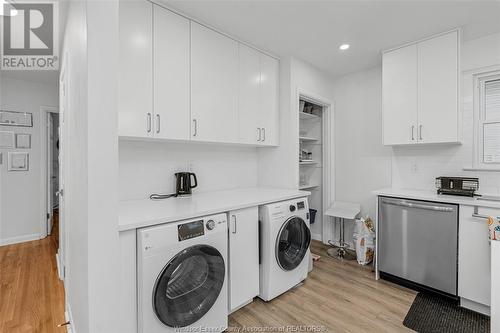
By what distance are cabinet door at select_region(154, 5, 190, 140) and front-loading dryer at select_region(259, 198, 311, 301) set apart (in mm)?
1028

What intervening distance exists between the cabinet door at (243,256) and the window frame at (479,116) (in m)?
2.30

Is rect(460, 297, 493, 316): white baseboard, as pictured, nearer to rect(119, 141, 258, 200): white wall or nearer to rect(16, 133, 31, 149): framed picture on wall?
rect(119, 141, 258, 200): white wall

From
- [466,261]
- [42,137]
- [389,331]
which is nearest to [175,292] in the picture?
[389,331]

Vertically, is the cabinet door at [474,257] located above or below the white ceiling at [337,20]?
below

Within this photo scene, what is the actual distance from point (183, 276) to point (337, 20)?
7.80 feet

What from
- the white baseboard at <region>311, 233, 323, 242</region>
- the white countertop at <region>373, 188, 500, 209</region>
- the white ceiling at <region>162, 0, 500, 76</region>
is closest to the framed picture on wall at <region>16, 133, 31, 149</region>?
the white ceiling at <region>162, 0, 500, 76</region>

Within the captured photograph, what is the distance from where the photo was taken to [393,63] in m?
2.58

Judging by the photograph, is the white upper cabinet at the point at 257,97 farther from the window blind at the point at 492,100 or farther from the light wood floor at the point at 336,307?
the window blind at the point at 492,100

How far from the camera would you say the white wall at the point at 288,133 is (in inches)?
109

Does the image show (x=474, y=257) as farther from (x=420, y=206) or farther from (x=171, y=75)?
(x=171, y=75)

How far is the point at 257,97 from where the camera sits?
104 inches

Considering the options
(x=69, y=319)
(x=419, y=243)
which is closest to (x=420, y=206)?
(x=419, y=243)

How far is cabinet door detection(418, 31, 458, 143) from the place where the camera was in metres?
2.21

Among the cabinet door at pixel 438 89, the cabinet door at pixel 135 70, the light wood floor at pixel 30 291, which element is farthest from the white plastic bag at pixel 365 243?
the light wood floor at pixel 30 291
